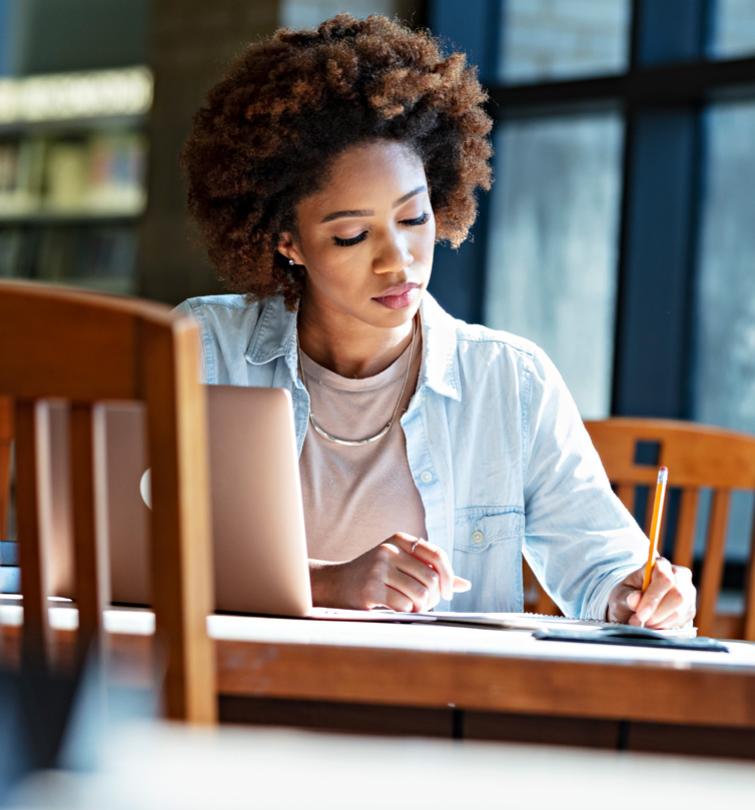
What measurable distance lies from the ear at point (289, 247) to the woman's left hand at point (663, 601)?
2.41ft

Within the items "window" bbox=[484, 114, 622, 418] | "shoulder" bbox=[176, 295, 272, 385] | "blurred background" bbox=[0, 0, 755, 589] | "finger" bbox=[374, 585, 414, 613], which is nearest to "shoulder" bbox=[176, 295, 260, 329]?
"shoulder" bbox=[176, 295, 272, 385]

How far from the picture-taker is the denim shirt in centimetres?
178

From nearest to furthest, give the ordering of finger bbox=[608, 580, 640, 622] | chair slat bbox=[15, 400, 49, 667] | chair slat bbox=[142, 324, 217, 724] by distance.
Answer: chair slat bbox=[142, 324, 217, 724] < chair slat bbox=[15, 400, 49, 667] < finger bbox=[608, 580, 640, 622]

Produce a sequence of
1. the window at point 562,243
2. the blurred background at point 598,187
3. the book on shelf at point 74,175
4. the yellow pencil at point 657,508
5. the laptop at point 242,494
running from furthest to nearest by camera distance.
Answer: the book on shelf at point 74,175 < the window at point 562,243 < the blurred background at point 598,187 < the yellow pencil at point 657,508 < the laptop at point 242,494

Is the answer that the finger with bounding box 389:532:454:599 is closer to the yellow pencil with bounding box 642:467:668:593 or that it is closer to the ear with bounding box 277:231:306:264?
the yellow pencil with bounding box 642:467:668:593

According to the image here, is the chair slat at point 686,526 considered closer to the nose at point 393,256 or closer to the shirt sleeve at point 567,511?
the shirt sleeve at point 567,511

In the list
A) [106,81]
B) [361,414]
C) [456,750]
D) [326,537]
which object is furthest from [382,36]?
[106,81]

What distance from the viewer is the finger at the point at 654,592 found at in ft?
4.84

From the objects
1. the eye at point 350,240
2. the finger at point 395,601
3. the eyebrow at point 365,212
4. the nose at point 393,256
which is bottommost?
the finger at point 395,601

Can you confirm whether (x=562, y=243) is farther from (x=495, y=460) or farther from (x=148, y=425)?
(x=148, y=425)

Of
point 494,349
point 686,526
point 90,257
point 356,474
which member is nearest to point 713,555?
point 686,526

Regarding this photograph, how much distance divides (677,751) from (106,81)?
517 cm

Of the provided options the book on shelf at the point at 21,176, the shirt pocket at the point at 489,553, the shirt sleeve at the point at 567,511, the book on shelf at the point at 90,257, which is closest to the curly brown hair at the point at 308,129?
the shirt sleeve at the point at 567,511

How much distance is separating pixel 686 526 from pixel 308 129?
0.78 m
